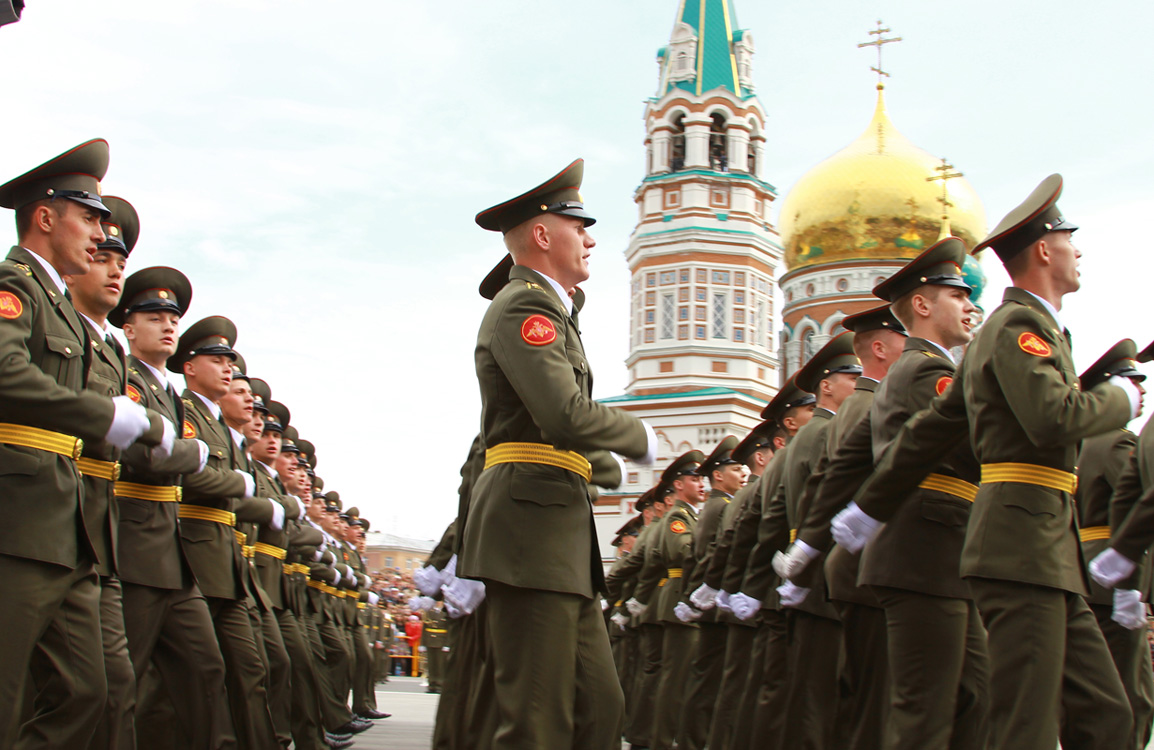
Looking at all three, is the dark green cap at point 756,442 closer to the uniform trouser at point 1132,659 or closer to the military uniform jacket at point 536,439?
the uniform trouser at point 1132,659

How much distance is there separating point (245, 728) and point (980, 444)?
3992 millimetres

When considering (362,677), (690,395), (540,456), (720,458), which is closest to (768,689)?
(540,456)

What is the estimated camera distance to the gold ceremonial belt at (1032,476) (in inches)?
183

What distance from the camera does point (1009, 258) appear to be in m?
5.10

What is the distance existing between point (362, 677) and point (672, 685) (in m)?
4.42

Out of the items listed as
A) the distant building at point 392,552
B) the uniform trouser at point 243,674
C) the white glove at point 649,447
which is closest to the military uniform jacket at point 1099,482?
the white glove at point 649,447

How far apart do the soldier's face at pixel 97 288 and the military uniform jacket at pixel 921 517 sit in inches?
139

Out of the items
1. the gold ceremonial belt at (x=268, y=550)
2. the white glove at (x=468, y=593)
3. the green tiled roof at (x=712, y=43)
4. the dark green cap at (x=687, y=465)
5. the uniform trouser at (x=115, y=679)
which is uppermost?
the green tiled roof at (x=712, y=43)

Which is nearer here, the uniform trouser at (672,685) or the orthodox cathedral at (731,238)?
the uniform trouser at (672,685)

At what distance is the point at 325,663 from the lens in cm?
1178

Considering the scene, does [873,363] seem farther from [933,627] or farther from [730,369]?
[730,369]

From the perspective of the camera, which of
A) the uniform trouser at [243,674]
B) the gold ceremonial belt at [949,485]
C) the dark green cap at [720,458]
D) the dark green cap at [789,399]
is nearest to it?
the gold ceremonial belt at [949,485]

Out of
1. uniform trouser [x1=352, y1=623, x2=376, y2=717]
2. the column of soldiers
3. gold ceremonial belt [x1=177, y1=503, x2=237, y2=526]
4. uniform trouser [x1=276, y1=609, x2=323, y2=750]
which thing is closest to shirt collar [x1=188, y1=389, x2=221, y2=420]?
the column of soldiers

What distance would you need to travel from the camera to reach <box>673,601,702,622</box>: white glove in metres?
9.93
